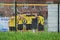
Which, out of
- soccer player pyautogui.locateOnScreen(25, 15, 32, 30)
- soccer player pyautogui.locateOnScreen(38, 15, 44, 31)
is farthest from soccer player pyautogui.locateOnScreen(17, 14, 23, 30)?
soccer player pyautogui.locateOnScreen(38, 15, 44, 31)

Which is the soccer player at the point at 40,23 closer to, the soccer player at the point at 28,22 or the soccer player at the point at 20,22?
the soccer player at the point at 28,22

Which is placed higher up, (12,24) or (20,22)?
(20,22)

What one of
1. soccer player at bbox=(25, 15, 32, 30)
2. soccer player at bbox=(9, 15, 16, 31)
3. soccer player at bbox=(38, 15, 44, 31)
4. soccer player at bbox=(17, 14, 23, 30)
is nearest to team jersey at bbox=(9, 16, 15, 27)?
soccer player at bbox=(9, 15, 16, 31)

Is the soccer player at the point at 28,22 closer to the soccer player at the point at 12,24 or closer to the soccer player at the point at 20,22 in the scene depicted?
the soccer player at the point at 20,22

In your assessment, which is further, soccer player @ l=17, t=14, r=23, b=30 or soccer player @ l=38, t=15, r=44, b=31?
soccer player @ l=38, t=15, r=44, b=31

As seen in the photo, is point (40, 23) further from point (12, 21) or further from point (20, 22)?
point (12, 21)

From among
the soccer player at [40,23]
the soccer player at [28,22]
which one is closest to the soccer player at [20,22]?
the soccer player at [28,22]

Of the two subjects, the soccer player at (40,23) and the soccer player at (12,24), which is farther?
the soccer player at (40,23)

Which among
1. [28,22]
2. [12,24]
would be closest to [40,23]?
[28,22]

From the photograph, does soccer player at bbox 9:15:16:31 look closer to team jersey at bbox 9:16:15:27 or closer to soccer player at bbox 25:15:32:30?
team jersey at bbox 9:16:15:27

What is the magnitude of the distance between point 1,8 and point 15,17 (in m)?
1.12

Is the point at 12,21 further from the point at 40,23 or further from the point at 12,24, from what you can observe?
the point at 40,23

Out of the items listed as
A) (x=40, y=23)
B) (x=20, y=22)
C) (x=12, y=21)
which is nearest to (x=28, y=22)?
(x=20, y=22)

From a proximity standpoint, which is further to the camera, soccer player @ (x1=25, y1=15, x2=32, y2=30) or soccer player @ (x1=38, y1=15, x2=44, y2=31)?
soccer player @ (x1=38, y1=15, x2=44, y2=31)
